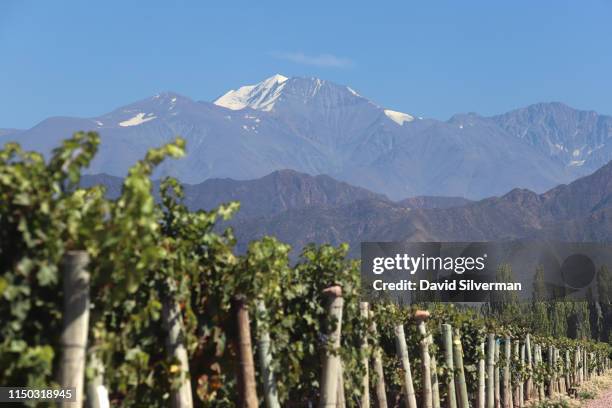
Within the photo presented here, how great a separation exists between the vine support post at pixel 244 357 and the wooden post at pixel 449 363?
24.9ft

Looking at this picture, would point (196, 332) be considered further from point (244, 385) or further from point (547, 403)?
point (547, 403)

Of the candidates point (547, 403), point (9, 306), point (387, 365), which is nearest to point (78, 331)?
point (9, 306)

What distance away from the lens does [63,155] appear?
185 inches

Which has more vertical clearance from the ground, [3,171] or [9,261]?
[3,171]

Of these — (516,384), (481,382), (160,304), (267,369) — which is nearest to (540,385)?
(516,384)

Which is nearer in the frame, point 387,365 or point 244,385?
A: point 244,385

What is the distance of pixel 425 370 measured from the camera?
12.8 metres

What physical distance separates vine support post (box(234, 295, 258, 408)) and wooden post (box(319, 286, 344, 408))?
4.38 feet

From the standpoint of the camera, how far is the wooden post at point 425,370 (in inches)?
498

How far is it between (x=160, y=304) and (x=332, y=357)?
10.3 ft

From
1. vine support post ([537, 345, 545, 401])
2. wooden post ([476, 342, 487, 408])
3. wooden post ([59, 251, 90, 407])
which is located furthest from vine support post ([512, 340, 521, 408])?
wooden post ([59, 251, 90, 407])

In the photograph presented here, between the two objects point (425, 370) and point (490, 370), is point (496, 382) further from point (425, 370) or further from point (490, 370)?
point (425, 370)

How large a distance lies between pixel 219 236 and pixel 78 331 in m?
2.37

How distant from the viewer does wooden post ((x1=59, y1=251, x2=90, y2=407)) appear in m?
4.66
